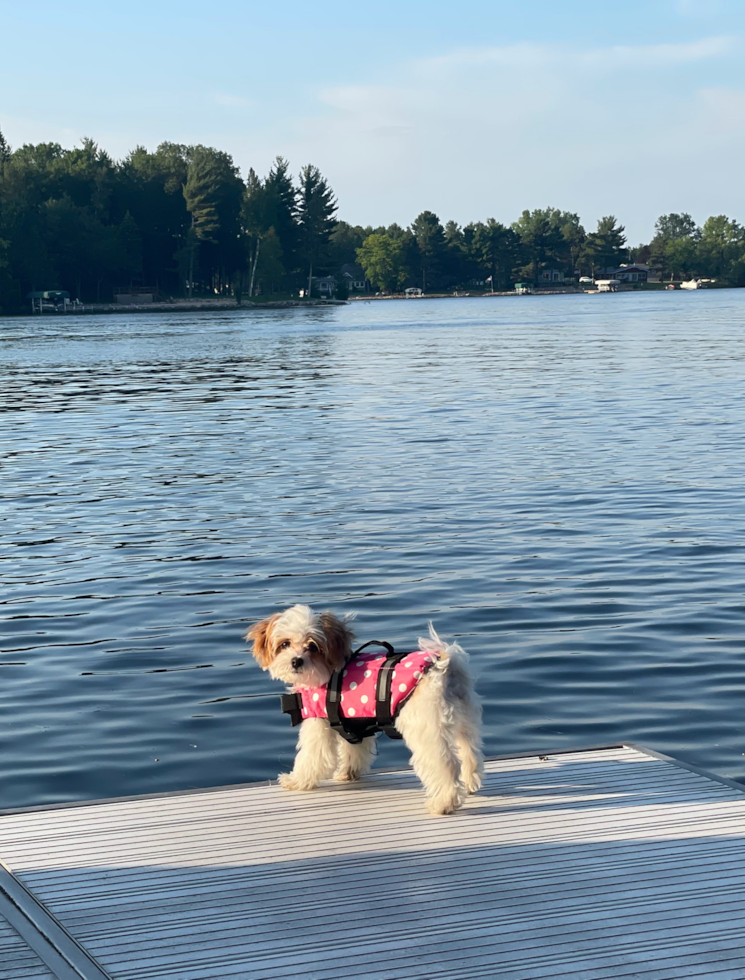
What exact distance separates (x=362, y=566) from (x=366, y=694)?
6526 millimetres

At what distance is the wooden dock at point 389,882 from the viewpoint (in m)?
3.97

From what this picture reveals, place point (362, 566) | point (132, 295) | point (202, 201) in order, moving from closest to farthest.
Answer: point (362, 566), point (202, 201), point (132, 295)

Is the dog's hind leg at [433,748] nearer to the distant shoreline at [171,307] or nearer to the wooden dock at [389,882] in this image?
the wooden dock at [389,882]

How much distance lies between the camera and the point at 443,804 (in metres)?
5.27

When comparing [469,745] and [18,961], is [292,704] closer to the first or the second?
[469,745]

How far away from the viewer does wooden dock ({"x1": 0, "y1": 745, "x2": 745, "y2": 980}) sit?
3.97m

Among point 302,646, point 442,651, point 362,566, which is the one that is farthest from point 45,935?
point 362,566

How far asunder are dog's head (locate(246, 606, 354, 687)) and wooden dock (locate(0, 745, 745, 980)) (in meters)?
0.67

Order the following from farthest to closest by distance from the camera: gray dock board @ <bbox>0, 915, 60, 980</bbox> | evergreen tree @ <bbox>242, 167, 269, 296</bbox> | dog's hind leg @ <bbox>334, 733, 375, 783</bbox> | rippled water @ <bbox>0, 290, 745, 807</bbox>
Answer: evergreen tree @ <bbox>242, 167, 269, 296</bbox> → rippled water @ <bbox>0, 290, 745, 807</bbox> → dog's hind leg @ <bbox>334, 733, 375, 783</bbox> → gray dock board @ <bbox>0, 915, 60, 980</bbox>

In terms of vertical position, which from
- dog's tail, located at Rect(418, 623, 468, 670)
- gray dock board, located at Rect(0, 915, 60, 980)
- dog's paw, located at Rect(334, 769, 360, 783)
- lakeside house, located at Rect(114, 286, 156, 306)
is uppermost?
lakeside house, located at Rect(114, 286, 156, 306)

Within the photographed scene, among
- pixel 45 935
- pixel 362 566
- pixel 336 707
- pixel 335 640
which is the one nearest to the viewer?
pixel 45 935

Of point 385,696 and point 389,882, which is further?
point 385,696

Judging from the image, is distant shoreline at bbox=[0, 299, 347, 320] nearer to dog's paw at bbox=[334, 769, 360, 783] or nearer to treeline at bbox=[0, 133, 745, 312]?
treeline at bbox=[0, 133, 745, 312]

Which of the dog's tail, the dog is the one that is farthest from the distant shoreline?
the dog's tail
